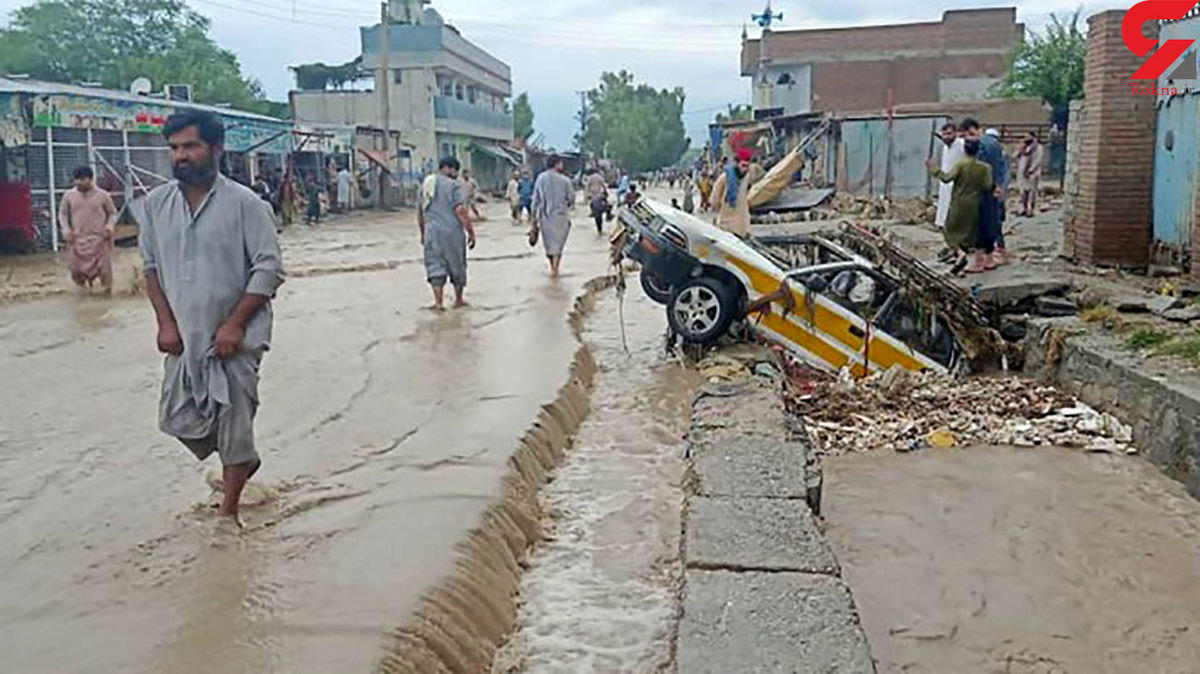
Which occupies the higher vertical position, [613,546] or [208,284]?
[208,284]

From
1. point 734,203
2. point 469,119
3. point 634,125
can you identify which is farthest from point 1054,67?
point 634,125

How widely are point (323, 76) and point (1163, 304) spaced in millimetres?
49586

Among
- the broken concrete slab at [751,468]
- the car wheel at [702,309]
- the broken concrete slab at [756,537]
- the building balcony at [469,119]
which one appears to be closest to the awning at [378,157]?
the building balcony at [469,119]

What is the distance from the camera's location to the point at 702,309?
29.7 ft

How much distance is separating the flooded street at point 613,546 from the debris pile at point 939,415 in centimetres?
101

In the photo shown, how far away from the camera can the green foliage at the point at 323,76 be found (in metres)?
52.2

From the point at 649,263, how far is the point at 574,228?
18.0m

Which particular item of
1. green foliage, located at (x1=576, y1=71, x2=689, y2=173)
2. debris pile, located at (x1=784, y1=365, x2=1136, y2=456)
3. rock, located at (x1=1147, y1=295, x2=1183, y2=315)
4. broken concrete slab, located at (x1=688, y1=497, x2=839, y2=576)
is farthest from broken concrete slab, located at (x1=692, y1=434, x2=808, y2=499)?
green foliage, located at (x1=576, y1=71, x2=689, y2=173)

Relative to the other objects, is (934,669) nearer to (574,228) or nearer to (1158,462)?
(1158,462)

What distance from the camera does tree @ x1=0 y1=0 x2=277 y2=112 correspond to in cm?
4950

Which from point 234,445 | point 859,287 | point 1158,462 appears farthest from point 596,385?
point 234,445

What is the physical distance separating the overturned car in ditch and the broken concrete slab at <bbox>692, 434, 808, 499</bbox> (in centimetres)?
274

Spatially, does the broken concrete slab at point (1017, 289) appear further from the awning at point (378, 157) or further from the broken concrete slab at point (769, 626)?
the awning at point (378, 157)

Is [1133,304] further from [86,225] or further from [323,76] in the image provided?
[323,76]
